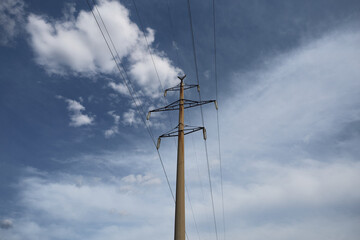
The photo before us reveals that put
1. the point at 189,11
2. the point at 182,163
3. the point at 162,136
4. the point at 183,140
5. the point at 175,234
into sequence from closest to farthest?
the point at 175,234
the point at 189,11
the point at 182,163
the point at 183,140
the point at 162,136

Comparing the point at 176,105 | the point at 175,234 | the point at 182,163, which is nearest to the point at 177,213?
the point at 175,234

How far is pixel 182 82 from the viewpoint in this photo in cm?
1728

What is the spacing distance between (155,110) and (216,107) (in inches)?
179

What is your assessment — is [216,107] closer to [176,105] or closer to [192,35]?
[176,105]

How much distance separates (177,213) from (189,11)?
10.2 m

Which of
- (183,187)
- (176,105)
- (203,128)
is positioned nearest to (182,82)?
(176,105)

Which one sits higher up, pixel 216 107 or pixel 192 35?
pixel 192 35

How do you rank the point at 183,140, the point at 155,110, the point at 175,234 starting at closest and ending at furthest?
1. the point at 175,234
2. the point at 183,140
3. the point at 155,110

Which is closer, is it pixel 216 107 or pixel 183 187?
pixel 183 187

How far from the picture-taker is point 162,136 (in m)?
14.4

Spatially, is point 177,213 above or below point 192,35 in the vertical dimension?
below

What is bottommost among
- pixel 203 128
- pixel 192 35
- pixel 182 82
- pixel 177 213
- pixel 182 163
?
pixel 177 213

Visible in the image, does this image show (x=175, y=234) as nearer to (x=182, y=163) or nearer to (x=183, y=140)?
(x=182, y=163)

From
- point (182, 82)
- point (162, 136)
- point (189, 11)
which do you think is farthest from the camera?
point (182, 82)
